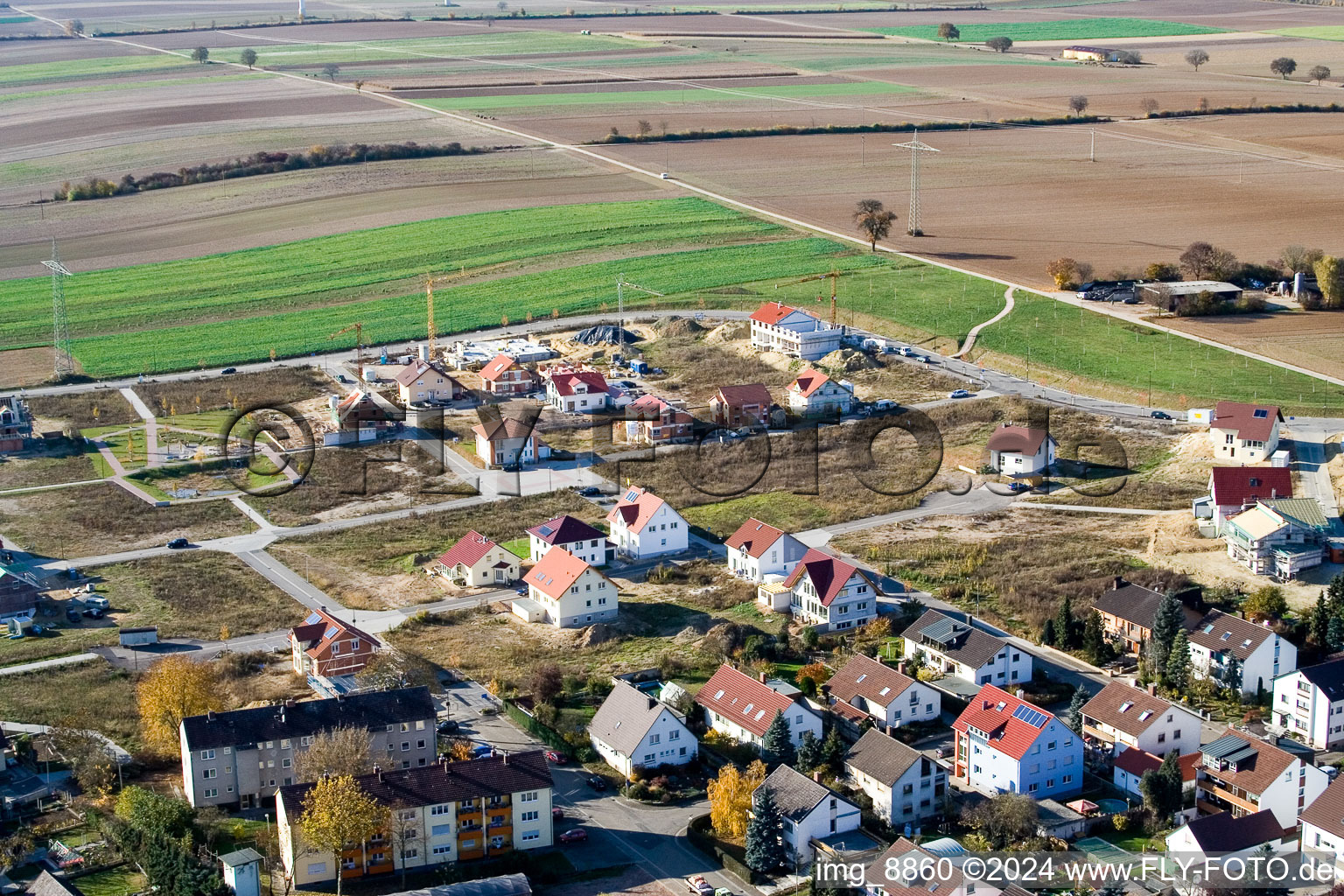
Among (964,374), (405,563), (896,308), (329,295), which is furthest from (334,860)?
(329,295)

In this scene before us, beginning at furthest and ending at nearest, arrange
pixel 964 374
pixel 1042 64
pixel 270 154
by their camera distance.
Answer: pixel 1042 64 < pixel 270 154 < pixel 964 374

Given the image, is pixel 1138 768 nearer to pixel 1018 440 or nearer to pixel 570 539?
pixel 570 539

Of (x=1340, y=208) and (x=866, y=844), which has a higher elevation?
(x=1340, y=208)

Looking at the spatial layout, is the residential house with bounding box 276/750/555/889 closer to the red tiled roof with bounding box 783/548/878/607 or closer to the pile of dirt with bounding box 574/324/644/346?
the red tiled roof with bounding box 783/548/878/607

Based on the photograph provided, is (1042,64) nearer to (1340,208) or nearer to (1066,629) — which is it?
(1340,208)

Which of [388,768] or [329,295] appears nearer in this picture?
[388,768]

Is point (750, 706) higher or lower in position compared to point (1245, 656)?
lower

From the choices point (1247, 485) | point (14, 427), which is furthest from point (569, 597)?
point (14, 427)

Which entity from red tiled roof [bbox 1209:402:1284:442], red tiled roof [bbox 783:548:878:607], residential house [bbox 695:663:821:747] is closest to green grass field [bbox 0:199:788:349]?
red tiled roof [bbox 1209:402:1284:442]

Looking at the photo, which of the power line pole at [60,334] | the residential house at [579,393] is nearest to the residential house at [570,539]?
the residential house at [579,393]
